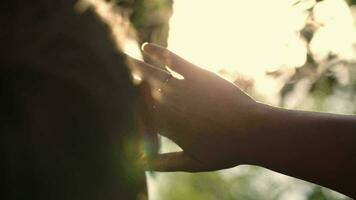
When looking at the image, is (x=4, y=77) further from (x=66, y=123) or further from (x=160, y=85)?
(x=160, y=85)

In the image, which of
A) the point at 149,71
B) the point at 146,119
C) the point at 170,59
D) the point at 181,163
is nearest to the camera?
the point at 146,119

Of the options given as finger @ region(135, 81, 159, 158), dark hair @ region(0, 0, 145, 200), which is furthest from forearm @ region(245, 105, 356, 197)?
dark hair @ region(0, 0, 145, 200)

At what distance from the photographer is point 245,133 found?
1.95 m

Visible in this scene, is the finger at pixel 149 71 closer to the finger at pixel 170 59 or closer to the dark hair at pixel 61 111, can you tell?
the finger at pixel 170 59

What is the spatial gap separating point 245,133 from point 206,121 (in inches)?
4.8

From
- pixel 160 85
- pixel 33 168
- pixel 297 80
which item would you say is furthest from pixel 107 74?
pixel 297 80

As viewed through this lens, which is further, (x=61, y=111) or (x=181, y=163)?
(x=181, y=163)

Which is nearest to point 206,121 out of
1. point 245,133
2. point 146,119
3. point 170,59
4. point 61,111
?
point 245,133

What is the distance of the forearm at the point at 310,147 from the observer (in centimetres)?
190

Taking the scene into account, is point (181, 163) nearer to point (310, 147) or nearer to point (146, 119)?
point (310, 147)

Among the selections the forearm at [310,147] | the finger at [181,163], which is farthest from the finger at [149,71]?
the forearm at [310,147]

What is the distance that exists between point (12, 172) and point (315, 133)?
119 centimetres

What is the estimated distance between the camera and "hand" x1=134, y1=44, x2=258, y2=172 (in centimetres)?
189

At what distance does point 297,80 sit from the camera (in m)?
4.69
